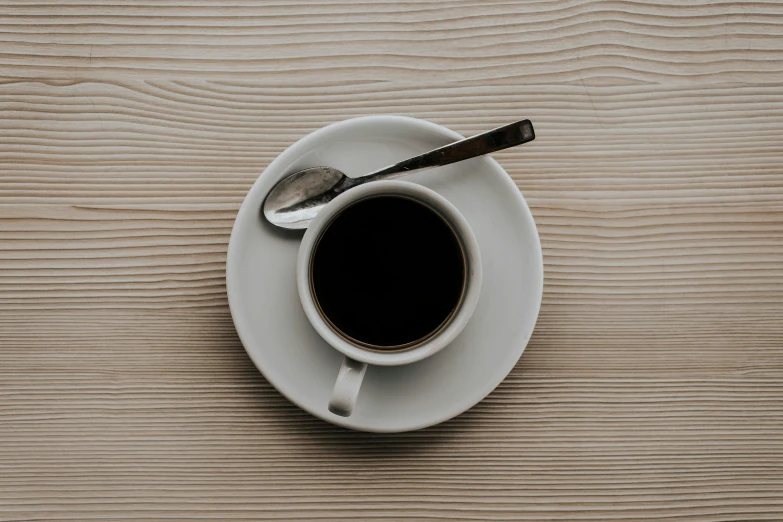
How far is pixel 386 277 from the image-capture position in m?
0.67

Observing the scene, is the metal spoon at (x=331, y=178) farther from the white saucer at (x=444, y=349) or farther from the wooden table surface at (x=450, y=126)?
the wooden table surface at (x=450, y=126)

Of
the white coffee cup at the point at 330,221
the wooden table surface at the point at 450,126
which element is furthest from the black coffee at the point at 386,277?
the wooden table surface at the point at 450,126

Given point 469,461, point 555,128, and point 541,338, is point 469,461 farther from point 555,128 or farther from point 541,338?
point 555,128

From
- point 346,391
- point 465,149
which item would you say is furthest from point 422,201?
point 346,391

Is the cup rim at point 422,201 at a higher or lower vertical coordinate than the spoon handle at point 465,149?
lower

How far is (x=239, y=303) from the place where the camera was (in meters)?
0.67

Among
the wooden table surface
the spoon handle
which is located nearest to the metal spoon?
the spoon handle

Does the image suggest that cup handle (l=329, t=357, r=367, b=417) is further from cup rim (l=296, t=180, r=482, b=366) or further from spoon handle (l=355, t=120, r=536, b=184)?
spoon handle (l=355, t=120, r=536, b=184)

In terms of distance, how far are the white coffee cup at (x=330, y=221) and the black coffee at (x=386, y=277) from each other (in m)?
0.02

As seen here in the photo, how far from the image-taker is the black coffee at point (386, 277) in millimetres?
657

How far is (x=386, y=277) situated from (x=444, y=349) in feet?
0.35

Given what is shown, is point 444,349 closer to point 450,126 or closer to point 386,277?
point 386,277

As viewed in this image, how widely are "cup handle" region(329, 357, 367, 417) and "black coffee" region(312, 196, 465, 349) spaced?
0.06 metres

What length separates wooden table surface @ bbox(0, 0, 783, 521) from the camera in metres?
0.76
